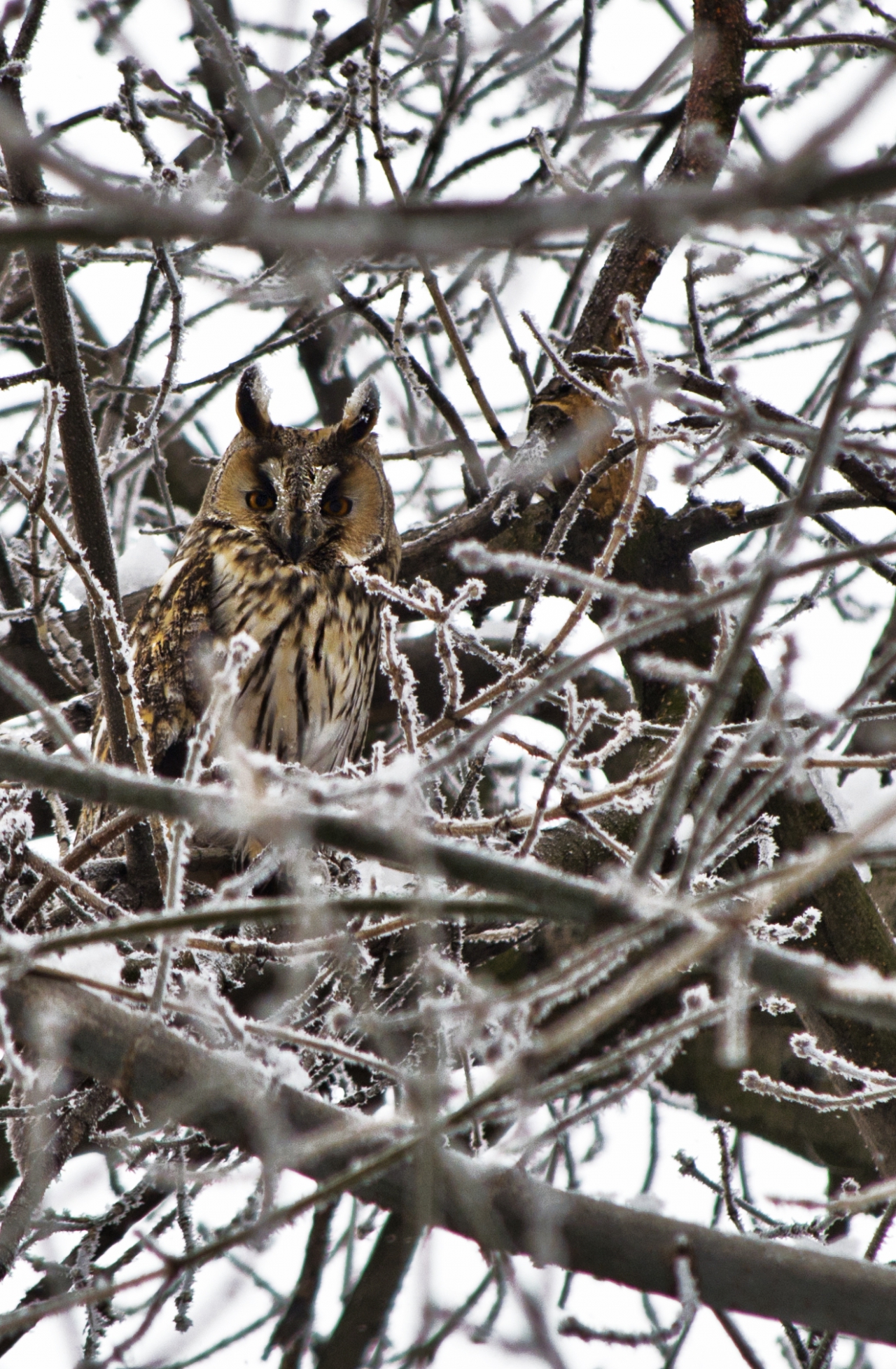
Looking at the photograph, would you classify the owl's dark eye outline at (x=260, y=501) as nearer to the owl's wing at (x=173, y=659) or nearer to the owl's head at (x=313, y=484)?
the owl's head at (x=313, y=484)

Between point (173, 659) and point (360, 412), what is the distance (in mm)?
963

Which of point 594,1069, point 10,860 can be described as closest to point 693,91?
point 10,860

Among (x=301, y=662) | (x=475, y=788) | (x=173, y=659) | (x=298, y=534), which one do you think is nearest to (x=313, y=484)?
(x=298, y=534)

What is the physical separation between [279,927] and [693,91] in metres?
2.10

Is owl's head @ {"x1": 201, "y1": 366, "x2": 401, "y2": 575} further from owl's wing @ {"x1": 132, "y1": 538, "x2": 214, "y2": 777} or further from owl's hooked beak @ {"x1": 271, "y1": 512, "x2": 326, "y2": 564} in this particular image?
owl's wing @ {"x1": 132, "y1": 538, "x2": 214, "y2": 777}

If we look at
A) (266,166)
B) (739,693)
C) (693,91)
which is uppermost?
(693,91)

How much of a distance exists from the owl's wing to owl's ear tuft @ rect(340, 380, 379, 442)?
23.1 inches

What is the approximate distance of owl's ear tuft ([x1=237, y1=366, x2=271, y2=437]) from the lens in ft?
11.5

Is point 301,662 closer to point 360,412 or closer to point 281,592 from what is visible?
point 281,592

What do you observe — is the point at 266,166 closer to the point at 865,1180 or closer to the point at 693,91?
the point at 693,91

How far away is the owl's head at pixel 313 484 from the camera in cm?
341

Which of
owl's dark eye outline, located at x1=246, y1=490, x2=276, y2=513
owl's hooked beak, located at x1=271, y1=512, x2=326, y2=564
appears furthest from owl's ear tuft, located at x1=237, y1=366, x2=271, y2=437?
owl's hooked beak, located at x1=271, y1=512, x2=326, y2=564

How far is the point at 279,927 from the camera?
2418mm

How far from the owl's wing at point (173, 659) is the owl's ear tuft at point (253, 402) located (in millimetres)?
474
